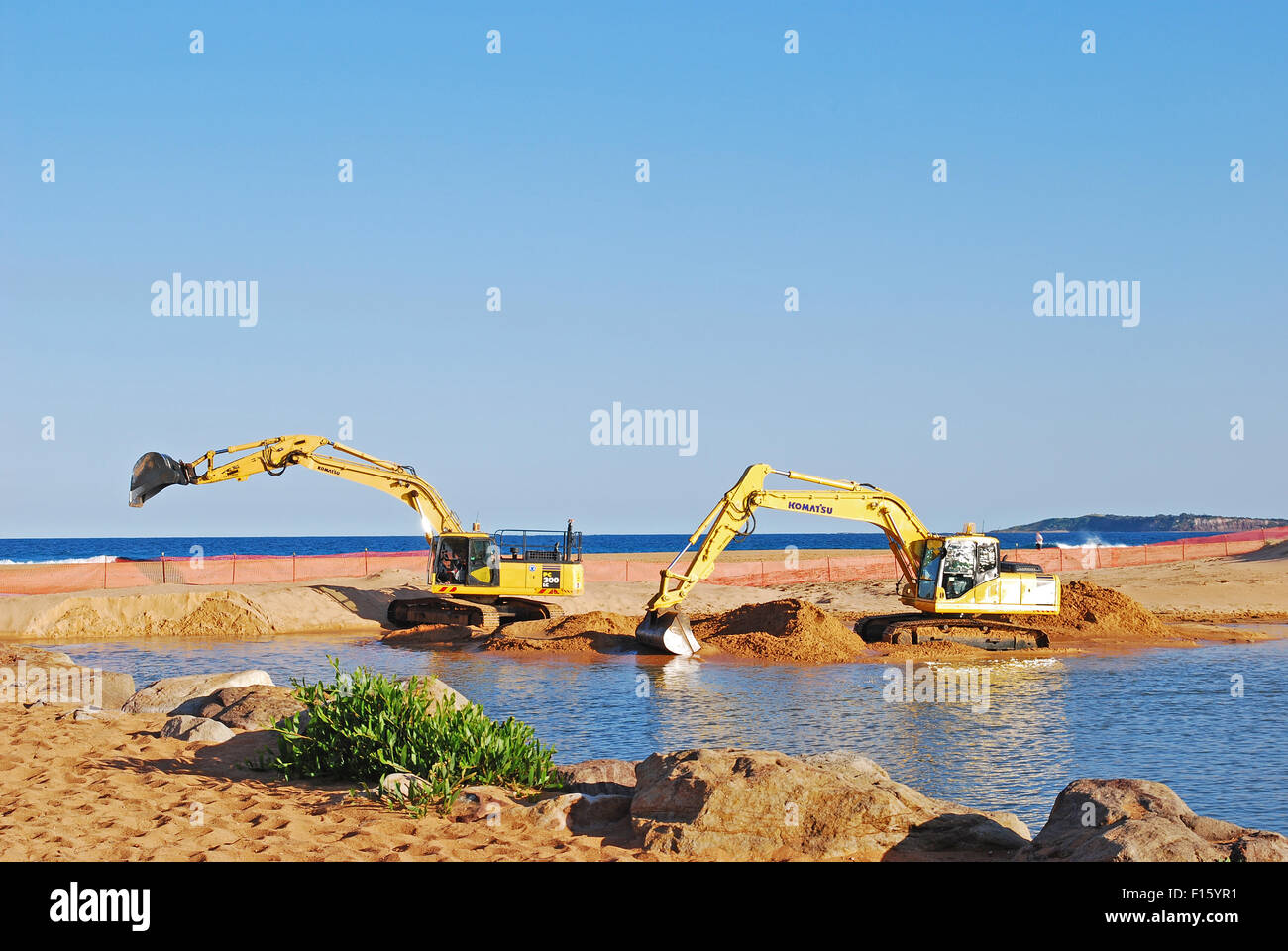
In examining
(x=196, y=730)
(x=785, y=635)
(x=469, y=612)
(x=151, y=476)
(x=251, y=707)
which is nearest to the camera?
(x=196, y=730)

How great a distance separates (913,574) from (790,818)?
23.3 m

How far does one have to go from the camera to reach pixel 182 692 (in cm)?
1725

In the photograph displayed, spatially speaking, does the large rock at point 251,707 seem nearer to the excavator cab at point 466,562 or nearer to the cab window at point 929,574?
the excavator cab at point 466,562

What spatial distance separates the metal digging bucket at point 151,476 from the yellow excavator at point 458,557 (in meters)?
2.33

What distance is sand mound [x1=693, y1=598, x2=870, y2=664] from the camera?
1176 inches

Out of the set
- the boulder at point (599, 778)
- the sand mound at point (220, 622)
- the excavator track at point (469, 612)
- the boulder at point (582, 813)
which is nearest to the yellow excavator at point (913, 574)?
the excavator track at point (469, 612)

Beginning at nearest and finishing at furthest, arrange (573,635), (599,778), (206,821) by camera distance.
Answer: (206,821), (599,778), (573,635)

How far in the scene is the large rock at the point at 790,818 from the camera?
359 inches

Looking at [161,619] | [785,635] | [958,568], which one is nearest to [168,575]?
[161,619]

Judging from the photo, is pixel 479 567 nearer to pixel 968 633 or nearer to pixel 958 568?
pixel 958 568

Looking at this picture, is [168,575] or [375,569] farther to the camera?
[375,569]
